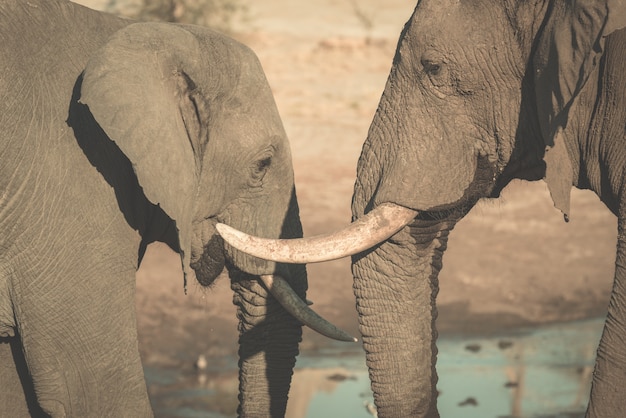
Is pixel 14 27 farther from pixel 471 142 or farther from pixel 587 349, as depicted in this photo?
pixel 587 349

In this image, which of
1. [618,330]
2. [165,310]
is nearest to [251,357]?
[618,330]

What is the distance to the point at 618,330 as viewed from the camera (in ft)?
14.4

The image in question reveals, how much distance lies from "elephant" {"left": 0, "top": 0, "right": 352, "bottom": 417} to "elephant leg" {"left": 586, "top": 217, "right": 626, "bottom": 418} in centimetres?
130

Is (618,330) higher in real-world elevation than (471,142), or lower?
lower

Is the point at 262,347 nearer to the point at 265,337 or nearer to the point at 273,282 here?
the point at 265,337

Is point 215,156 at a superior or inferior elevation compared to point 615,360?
superior

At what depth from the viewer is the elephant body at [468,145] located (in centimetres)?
442

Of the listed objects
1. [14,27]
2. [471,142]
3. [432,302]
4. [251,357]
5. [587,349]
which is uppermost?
[14,27]

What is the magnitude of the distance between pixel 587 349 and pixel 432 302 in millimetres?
3705

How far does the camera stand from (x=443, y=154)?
16.1 ft

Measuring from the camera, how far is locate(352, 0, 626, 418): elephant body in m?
4.42

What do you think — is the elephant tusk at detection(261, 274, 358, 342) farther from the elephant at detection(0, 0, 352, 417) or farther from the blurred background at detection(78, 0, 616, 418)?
the blurred background at detection(78, 0, 616, 418)

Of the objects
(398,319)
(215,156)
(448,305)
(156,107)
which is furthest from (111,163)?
(448,305)

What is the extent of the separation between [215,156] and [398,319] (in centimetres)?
98
